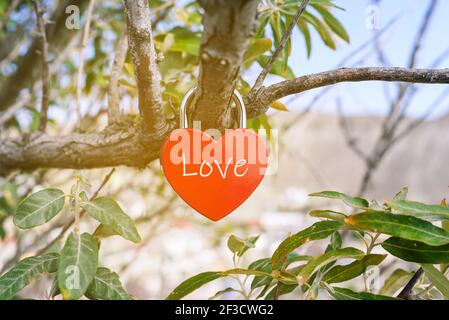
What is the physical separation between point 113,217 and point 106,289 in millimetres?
97

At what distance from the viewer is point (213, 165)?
0.69 meters

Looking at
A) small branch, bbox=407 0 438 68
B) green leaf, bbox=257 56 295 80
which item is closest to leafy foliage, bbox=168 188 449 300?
green leaf, bbox=257 56 295 80

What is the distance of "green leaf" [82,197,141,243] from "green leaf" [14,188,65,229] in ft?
0.12

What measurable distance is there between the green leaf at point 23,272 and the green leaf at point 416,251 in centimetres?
44

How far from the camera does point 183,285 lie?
0.70 metres

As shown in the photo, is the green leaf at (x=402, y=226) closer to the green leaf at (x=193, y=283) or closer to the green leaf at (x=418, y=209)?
the green leaf at (x=418, y=209)

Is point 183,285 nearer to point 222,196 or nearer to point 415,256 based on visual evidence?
point 222,196

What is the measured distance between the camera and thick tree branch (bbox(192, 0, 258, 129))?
45cm

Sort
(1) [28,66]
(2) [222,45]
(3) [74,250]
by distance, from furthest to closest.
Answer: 1. (1) [28,66]
2. (3) [74,250]
3. (2) [222,45]

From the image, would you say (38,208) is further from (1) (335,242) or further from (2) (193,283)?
(1) (335,242)

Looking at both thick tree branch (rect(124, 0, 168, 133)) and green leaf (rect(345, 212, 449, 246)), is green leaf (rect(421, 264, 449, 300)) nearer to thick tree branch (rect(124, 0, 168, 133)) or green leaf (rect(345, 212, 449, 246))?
green leaf (rect(345, 212, 449, 246))

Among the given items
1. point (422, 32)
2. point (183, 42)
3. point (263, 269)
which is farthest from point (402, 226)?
point (422, 32)

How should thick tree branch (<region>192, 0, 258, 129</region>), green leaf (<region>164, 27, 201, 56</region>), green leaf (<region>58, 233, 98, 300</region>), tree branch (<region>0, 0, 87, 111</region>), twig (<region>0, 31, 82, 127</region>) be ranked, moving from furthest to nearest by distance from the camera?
tree branch (<region>0, 0, 87, 111</region>) < twig (<region>0, 31, 82, 127</region>) < green leaf (<region>164, 27, 201, 56</region>) < green leaf (<region>58, 233, 98, 300</region>) < thick tree branch (<region>192, 0, 258, 129</region>)
